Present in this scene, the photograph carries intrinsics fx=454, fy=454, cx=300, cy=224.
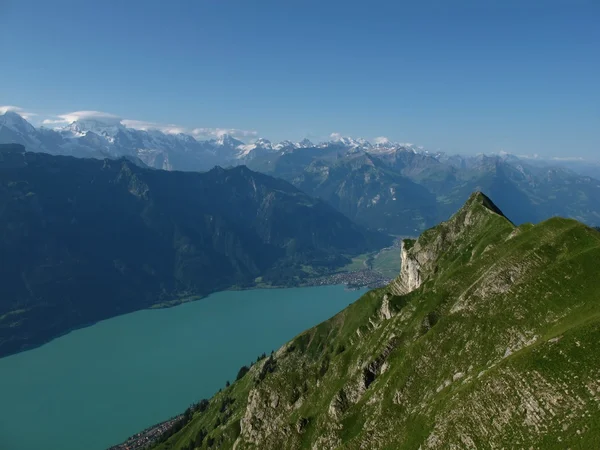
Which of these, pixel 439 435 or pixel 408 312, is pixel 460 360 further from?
pixel 408 312

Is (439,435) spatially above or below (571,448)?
below

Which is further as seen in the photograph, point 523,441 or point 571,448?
point 523,441

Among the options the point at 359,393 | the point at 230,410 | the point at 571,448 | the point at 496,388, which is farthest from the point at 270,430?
the point at 571,448

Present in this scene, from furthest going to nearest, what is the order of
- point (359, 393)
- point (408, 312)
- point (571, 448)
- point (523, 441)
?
point (408, 312) → point (359, 393) → point (523, 441) → point (571, 448)

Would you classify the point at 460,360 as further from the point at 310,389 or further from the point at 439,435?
the point at 310,389

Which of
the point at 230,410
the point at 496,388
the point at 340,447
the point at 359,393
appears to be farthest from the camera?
the point at 230,410

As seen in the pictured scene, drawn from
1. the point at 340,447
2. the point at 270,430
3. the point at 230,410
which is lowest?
the point at 230,410
